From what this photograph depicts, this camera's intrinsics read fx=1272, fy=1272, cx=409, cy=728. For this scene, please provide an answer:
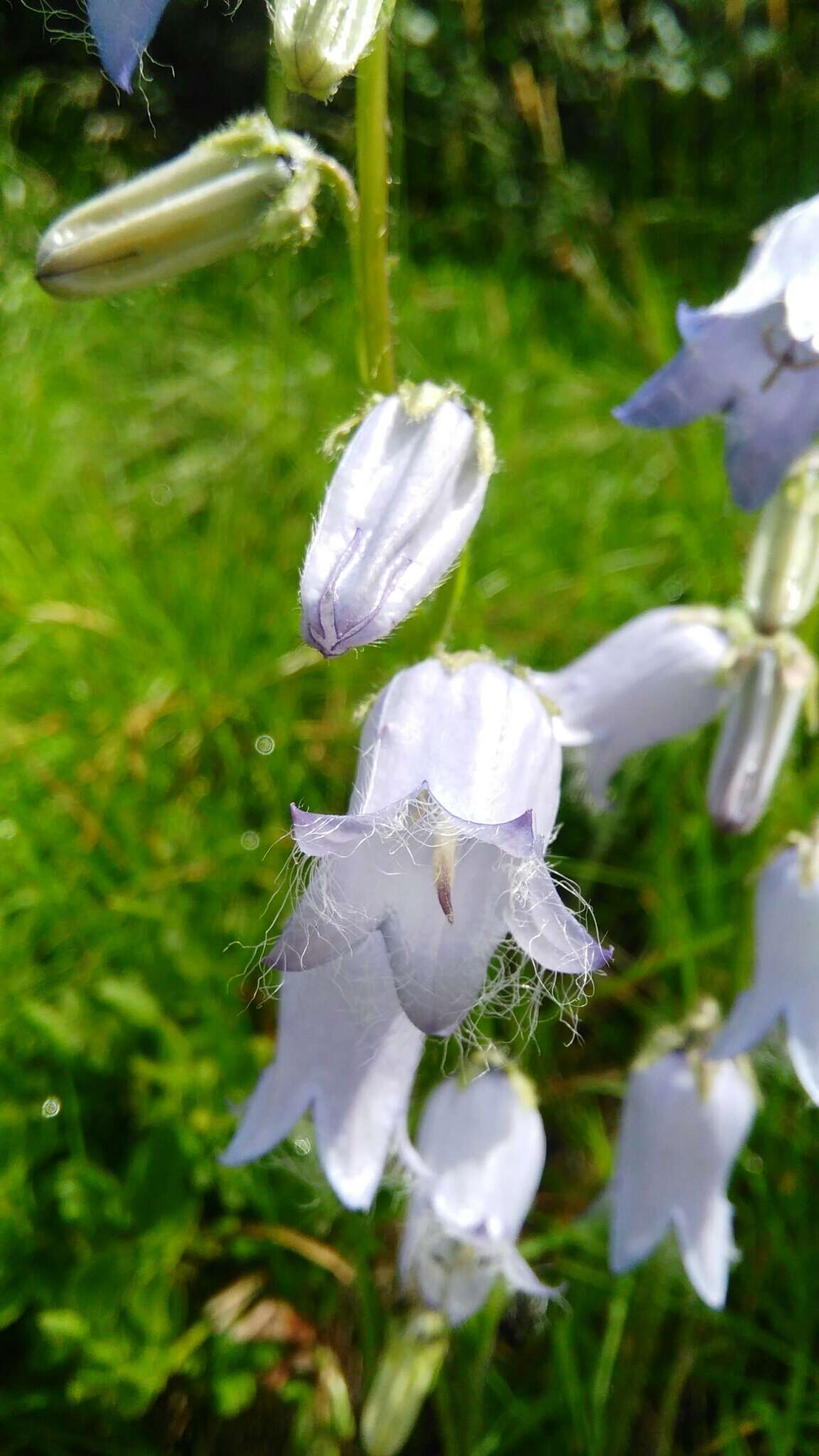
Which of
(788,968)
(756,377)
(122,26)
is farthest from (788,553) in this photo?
(122,26)

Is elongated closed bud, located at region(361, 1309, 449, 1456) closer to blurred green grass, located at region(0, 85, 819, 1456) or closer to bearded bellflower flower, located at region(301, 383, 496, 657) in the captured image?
blurred green grass, located at region(0, 85, 819, 1456)

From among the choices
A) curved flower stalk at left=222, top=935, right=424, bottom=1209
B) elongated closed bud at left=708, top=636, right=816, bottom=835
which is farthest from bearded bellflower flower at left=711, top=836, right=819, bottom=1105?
curved flower stalk at left=222, top=935, right=424, bottom=1209

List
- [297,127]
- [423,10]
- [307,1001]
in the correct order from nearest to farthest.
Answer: [307,1001] < [297,127] < [423,10]

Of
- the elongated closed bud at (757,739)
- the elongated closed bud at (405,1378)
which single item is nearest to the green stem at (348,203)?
the elongated closed bud at (757,739)

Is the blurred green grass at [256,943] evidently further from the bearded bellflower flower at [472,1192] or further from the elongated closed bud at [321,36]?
the elongated closed bud at [321,36]

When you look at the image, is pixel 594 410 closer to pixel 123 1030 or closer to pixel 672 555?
pixel 672 555

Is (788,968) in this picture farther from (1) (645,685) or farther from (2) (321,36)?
(2) (321,36)

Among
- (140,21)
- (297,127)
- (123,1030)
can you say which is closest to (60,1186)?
(123,1030)
